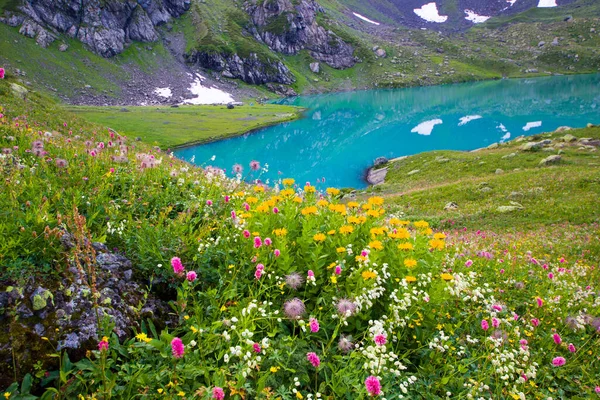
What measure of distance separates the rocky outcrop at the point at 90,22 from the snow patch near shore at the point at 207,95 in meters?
47.9

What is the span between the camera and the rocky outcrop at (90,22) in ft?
491

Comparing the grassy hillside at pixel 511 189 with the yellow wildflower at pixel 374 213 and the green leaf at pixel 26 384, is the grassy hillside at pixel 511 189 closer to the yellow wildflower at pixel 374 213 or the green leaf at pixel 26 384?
the yellow wildflower at pixel 374 213

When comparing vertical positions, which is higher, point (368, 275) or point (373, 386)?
point (368, 275)

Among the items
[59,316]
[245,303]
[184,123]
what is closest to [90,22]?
[184,123]

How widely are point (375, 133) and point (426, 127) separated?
53.2 feet

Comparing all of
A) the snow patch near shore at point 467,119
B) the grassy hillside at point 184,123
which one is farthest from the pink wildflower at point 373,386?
the snow patch near shore at point 467,119

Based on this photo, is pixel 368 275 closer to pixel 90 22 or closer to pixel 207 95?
pixel 207 95

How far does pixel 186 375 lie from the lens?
3180 mm

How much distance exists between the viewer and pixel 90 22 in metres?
170

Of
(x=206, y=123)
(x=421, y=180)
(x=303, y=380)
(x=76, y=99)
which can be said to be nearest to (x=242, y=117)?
(x=206, y=123)

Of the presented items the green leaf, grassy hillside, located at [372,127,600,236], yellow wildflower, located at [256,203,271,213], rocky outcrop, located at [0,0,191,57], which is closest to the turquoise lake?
grassy hillside, located at [372,127,600,236]

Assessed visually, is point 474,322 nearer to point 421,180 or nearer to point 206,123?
point 421,180

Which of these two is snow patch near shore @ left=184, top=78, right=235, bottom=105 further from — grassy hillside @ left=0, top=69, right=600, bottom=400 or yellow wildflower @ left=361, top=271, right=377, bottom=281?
yellow wildflower @ left=361, top=271, right=377, bottom=281

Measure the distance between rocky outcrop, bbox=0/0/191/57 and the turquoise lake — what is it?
123943 mm
